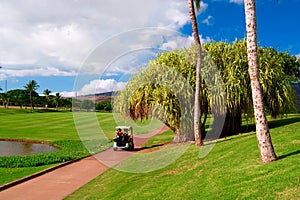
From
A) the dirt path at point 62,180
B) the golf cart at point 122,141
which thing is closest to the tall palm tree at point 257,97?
the dirt path at point 62,180

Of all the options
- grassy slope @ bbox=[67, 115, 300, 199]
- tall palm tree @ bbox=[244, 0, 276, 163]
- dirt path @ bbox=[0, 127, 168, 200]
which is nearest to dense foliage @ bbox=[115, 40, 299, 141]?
dirt path @ bbox=[0, 127, 168, 200]

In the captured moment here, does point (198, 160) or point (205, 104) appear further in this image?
point (205, 104)

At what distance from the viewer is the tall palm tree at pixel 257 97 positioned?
8.55 metres

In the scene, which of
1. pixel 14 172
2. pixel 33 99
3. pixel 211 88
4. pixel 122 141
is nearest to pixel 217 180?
pixel 14 172

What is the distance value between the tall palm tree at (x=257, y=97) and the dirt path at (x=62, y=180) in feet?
21.2

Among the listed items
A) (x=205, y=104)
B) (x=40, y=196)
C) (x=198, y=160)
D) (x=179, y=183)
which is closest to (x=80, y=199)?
(x=40, y=196)

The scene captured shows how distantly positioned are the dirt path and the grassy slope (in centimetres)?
63

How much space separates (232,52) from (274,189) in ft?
46.2

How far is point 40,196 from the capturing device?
396 inches

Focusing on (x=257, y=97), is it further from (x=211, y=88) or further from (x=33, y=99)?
(x=33, y=99)

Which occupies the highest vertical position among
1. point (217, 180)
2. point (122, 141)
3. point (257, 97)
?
point (257, 97)

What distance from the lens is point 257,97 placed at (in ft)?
28.7

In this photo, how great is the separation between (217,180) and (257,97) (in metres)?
2.61

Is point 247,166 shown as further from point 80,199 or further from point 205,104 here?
point 205,104
